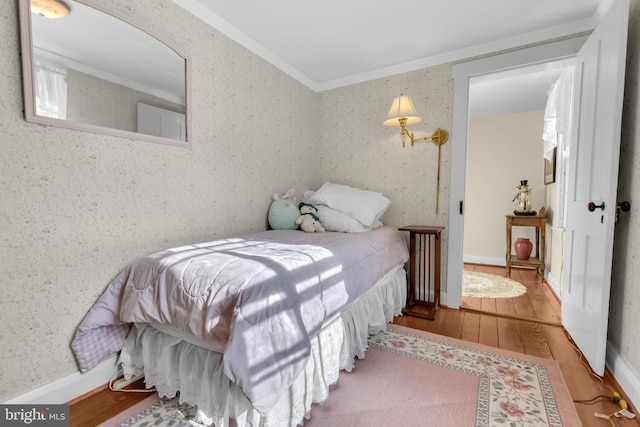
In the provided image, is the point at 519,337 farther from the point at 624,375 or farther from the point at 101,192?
the point at 101,192

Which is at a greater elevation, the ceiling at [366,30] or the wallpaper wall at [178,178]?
the ceiling at [366,30]

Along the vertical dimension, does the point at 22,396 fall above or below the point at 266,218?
below

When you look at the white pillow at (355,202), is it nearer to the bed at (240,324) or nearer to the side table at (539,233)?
the bed at (240,324)

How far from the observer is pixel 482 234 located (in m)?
4.43

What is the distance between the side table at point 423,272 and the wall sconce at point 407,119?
0.37 m

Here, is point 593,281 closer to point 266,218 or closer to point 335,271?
point 335,271

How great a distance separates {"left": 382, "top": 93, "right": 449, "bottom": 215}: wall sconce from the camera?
2559 mm

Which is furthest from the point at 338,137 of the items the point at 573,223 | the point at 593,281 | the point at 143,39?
the point at 593,281

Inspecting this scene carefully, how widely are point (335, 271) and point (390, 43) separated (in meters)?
2.05

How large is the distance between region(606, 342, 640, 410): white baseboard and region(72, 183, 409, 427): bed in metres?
1.32

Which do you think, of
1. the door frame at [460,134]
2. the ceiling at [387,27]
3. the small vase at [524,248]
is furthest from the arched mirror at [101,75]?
the small vase at [524,248]

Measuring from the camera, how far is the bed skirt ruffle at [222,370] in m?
1.17

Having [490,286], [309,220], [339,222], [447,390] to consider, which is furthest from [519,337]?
[309,220]

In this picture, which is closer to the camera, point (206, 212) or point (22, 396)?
point (22, 396)
